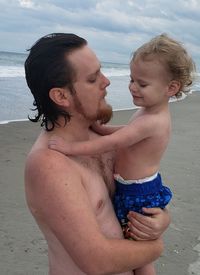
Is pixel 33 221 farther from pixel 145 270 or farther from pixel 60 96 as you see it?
pixel 60 96

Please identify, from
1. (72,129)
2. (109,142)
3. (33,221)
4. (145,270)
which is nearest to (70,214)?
(72,129)

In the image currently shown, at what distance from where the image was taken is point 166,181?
275 inches

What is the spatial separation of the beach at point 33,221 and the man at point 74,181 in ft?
7.53

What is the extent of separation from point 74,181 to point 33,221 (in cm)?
356

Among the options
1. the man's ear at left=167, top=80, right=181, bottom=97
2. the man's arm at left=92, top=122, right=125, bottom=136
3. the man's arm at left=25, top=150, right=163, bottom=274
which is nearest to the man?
the man's arm at left=25, top=150, right=163, bottom=274

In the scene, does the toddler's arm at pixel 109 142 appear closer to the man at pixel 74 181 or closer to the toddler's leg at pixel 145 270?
the man at pixel 74 181

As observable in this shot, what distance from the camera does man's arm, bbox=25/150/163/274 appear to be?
1815 millimetres

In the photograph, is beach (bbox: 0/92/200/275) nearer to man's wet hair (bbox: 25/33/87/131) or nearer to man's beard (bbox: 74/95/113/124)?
man's beard (bbox: 74/95/113/124)

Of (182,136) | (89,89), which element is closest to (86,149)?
(89,89)

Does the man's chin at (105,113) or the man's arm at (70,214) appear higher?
the man's chin at (105,113)

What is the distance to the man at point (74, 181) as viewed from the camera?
1.83 m

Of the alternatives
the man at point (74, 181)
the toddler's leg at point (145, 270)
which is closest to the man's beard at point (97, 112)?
the man at point (74, 181)

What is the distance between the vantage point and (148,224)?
214cm

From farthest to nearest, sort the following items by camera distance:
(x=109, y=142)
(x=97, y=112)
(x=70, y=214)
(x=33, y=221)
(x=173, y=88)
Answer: (x=33, y=221) → (x=173, y=88) → (x=109, y=142) → (x=97, y=112) → (x=70, y=214)
